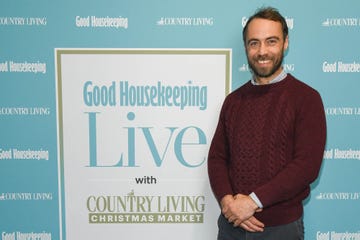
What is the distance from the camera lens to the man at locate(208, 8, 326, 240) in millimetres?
1375

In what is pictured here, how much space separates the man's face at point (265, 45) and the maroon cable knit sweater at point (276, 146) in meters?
0.07

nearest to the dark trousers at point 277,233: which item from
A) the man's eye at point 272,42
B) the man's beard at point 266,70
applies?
the man's beard at point 266,70

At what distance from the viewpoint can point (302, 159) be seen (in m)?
1.37

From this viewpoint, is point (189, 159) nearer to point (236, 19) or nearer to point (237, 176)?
point (237, 176)

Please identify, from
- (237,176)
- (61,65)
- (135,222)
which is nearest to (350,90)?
(237,176)

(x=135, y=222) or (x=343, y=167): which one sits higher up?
(x=343, y=167)

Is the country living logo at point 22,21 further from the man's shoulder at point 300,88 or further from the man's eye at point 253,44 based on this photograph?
the man's shoulder at point 300,88

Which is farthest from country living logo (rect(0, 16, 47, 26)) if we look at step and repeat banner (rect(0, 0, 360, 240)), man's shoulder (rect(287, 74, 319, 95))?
man's shoulder (rect(287, 74, 319, 95))

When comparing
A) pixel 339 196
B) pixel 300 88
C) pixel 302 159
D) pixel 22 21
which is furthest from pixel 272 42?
pixel 22 21

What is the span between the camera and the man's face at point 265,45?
1.46 meters

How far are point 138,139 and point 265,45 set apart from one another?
0.76 meters

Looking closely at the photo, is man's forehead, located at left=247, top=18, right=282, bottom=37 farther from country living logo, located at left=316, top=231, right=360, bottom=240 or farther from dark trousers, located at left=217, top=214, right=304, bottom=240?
country living logo, located at left=316, top=231, right=360, bottom=240

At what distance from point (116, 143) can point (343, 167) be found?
1.10 meters

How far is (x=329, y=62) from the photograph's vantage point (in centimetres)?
179
